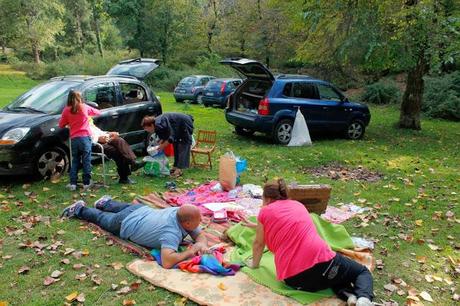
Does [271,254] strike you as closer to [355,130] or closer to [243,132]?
[243,132]

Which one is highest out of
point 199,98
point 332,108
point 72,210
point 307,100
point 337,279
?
point 307,100

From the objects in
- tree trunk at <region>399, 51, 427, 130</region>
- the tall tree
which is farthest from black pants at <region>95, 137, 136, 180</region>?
the tall tree

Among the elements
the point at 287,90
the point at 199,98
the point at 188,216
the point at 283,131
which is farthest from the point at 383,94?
the point at 188,216

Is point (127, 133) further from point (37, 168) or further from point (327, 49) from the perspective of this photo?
point (327, 49)

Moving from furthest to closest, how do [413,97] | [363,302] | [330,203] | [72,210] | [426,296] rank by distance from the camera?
[413,97] < [330,203] < [72,210] < [426,296] < [363,302]

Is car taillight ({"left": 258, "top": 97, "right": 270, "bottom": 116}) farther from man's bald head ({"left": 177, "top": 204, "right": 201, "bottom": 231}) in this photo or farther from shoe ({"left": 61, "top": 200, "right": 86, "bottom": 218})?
man's bald head ({"left": 177, "top": 204, "right": 201, "bottom": 231})

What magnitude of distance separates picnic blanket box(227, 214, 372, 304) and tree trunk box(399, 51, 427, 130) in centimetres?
970

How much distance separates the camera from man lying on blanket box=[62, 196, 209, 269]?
4965mm

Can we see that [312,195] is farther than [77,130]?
No

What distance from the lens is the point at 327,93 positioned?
12.8 meters

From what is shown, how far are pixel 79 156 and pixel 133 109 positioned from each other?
89.6 inches

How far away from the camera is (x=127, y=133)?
9.52 meters

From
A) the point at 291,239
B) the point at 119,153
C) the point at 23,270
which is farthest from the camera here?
the point at 119,153

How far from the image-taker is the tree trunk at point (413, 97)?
14141 millimetres
